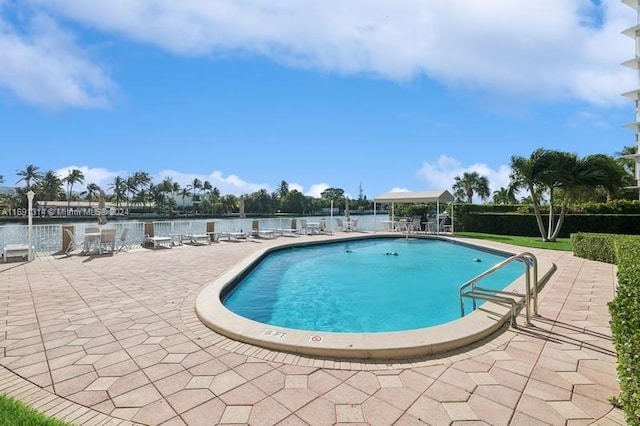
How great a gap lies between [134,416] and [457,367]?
102 inches

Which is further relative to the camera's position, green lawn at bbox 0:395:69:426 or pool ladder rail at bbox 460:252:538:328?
pool ladder rail at bbox 460:252:538:328

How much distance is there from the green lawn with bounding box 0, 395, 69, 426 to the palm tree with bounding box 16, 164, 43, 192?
6758cm

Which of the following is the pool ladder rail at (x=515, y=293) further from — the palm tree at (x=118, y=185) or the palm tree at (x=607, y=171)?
the palm tree at (x=118, y=185)

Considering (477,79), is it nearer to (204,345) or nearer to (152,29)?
(152,29)

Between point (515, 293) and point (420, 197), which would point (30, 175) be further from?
point (515, 293)

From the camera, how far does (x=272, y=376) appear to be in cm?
272

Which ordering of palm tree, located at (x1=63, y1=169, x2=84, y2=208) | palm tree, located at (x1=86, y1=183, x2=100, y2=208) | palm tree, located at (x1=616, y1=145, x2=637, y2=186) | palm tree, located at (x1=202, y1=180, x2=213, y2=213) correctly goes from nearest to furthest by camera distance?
palm tree, located at (x1=616, y1=145, x2=637, y2=186)
palm tree, located at (x1=63, y1=169, x2=84, y2=208)
palm tree, located at (x1=86, y1=183, x2=100, y2=208)
palm tree, located at (x1=202, y1=180, x2=213, y2=213)

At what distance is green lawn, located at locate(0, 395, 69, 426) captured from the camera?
201cm

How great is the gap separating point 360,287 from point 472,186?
3643 cm

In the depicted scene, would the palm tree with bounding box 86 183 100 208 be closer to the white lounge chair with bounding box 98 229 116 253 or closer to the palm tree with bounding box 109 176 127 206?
the palm tree with bounding box 109 176 127 206

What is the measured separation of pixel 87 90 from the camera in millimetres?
12930

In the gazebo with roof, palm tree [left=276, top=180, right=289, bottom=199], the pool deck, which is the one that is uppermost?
palm tree [left=276, top=180, right=289, bottom=199]

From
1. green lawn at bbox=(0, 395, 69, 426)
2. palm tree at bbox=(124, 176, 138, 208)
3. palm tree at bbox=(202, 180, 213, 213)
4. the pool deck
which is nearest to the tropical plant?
the pool deck

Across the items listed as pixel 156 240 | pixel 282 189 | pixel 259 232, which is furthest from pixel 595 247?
pixel 282 189
